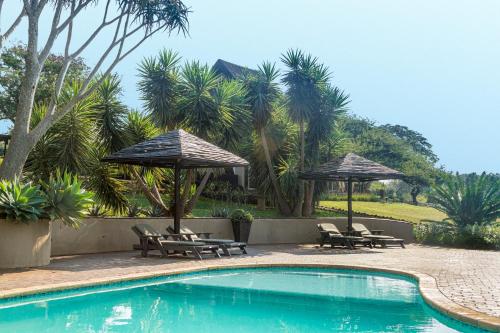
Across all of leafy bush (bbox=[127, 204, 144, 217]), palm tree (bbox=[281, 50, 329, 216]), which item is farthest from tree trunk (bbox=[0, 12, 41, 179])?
palm tree (bbox=[281, 50, 329, 216])

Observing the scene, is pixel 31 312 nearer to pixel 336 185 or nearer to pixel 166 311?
pixel 166 311

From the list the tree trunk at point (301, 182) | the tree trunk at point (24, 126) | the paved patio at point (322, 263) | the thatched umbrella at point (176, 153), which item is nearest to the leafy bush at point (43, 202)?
the paved patio at point (322, 263)

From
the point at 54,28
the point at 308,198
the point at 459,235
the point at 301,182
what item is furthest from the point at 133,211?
the point at 459,235

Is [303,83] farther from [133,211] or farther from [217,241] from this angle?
[217,241]

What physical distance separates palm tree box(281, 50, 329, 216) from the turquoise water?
11.3 meters

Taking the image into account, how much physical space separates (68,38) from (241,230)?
22.7ft

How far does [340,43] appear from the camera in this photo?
1013 inches

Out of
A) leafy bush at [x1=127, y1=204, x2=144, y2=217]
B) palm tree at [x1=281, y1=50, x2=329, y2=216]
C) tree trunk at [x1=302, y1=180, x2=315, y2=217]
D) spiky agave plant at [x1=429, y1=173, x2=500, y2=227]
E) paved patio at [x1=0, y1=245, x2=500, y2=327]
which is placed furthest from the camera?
tree trunk at [x1=302, y1=180, x2=315, y2=217]

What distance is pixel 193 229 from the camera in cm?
1582

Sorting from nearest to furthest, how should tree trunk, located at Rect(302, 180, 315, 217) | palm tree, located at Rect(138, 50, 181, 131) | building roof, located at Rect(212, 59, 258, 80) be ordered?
palm tree, located at Rect(138, 50, 181, 131) < tree trunk, located at Rect(302, 180, 315, 217) < building roof, located at Rect(212, 59, 258, 80)

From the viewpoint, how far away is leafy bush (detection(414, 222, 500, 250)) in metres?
16.8

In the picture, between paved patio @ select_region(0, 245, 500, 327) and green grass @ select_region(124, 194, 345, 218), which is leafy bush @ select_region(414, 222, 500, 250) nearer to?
paved patio @ select_region(0, 245, 500, 327)

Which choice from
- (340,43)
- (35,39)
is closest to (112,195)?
(35,39)

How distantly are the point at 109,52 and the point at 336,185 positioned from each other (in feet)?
97.4
